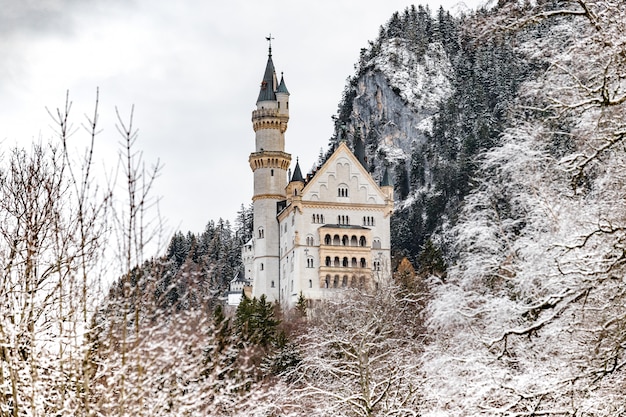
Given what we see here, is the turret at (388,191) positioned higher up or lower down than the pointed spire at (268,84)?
lower down

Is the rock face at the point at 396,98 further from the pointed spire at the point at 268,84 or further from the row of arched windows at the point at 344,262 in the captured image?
the row of arched windows at the point at 344,262

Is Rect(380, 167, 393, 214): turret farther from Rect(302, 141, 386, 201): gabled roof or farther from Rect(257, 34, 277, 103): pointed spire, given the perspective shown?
Rect(257, 34, 277, 103): pointed spire

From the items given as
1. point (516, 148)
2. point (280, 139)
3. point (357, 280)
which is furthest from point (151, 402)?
point (280, 139)

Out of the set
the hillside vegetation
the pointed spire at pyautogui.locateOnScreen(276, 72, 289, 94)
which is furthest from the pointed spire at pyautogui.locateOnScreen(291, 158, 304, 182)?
the hillside vegetation

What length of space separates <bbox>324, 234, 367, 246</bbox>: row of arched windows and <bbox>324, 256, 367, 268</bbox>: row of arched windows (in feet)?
4.67

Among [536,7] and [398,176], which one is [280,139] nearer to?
[398,176]

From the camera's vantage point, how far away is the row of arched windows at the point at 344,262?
88.5 metres

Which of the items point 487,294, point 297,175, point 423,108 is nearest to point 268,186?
point 297,175

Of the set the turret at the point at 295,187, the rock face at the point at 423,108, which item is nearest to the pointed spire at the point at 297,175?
the turret at the point at 295,187

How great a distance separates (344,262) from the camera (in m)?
88.9

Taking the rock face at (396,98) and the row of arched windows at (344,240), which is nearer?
the row of arched windows at (344,240)

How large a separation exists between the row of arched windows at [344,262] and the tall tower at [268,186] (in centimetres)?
721

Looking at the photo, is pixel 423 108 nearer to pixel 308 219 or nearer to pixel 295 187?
pixel 295 187

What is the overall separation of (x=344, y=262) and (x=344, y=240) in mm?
2174
